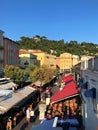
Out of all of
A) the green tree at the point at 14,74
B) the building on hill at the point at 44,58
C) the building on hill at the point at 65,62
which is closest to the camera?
the green tree at the point at 14,74

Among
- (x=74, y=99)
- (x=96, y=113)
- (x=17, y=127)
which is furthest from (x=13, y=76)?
(x=96, y=113)

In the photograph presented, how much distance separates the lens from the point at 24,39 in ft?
633

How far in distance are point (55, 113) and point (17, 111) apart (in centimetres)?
311

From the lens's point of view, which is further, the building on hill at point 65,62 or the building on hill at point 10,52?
the building on hill at point 65,62

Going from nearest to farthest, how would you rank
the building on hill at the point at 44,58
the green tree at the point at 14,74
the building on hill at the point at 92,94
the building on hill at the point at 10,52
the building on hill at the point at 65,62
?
the building on hill at the point at 92,94
the green tree at the point at 14,74
the building on hill at the point at 10,52
the building on hill at the point at 44,58
the building on hill at the point at 65,62

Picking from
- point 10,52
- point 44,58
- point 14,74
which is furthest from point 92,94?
point 44,58

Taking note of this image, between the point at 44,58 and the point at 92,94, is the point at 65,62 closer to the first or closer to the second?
the point at 44,58

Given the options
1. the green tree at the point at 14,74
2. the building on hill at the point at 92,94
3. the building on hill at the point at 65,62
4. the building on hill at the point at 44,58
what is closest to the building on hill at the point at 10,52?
the green tree at the point at 14,74

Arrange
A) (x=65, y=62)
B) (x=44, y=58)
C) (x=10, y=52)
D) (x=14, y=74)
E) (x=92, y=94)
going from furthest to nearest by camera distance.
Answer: (x=65, y=62) < (x=44, y=58) < (x=10, y=52) < (x=14, y=74) < (x=92, y=94)

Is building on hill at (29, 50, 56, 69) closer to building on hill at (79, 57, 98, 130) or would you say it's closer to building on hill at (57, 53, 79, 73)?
building on hill at (57, 53, 79, 73)

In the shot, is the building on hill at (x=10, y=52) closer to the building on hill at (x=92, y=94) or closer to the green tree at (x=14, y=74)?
the green tree at (x=14, y=74)

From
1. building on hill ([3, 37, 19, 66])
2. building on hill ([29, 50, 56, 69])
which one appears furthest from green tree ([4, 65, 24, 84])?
building on hill ([29, 50, 56, 69])

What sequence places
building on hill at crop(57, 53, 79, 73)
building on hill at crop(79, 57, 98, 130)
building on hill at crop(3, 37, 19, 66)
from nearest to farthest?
1. building on hill at crop(79, 57, 98, 130)
2. building on hill at crop(3, 37, 19, 66)
3. building on hill at crop(57, 53, 79, 73)

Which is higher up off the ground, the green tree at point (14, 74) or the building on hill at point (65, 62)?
the building on hill at point (65, 62)
